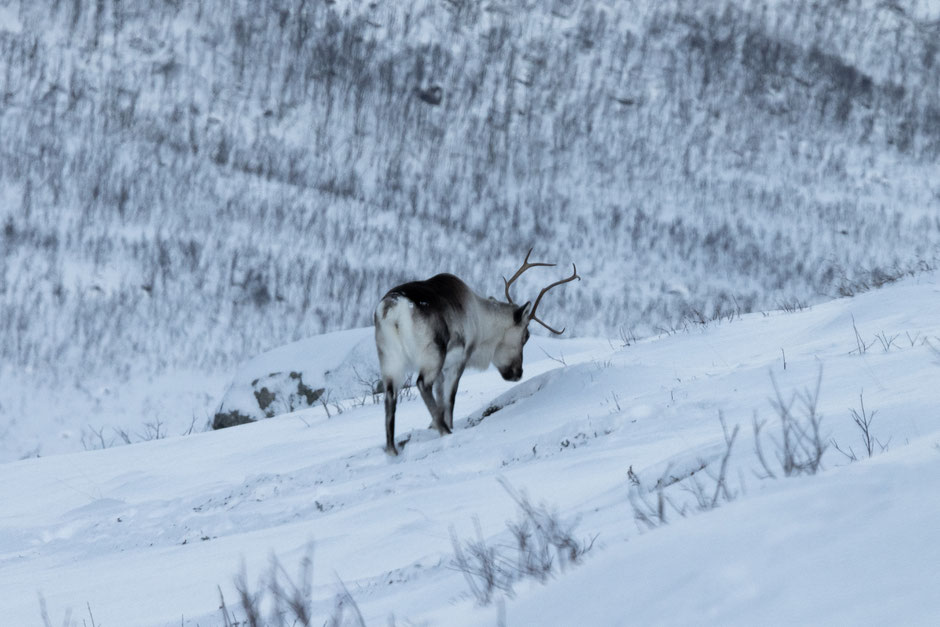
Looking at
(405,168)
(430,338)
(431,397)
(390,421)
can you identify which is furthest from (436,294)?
(405,168)

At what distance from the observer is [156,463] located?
738cm

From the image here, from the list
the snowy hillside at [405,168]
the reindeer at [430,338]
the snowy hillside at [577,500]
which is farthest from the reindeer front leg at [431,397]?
the snowy hillside at [405,168]

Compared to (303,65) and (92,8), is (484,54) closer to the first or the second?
(303,65)

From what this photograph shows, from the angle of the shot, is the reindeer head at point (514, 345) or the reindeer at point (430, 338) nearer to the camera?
the reindeer at point (430, 338)

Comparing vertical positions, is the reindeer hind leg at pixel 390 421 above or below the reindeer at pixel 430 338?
below

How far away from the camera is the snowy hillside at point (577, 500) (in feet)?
5.43

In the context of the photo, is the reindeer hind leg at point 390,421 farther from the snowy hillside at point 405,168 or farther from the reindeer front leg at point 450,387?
the snowy hillside at point 405,168

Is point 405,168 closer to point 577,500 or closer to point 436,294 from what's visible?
point 436,294

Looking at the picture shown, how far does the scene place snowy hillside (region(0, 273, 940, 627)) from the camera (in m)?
1.66


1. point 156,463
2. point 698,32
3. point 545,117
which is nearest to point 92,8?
point 545,117

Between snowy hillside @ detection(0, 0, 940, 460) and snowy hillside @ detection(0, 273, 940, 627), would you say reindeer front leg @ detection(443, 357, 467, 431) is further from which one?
snowy hillside @ detection(0, 0, 940, 460)

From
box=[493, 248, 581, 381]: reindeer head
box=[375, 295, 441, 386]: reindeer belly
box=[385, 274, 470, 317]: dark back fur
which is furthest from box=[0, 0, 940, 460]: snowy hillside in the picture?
box=[375, 295, 441, 386]: reindeer belly

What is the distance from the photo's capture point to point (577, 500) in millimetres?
3756

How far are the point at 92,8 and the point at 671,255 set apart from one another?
1881 cm
